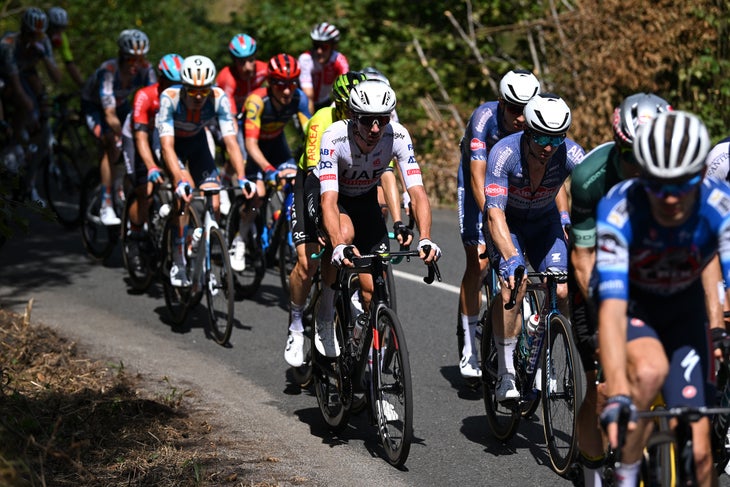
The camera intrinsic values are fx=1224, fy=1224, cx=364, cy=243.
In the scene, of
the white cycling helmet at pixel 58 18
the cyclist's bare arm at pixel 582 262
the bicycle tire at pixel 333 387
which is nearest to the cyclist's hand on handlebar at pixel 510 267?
the cyclist's bare arm at pixel 582 262

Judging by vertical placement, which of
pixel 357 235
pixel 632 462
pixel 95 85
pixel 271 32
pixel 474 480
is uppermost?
pixel 271 32

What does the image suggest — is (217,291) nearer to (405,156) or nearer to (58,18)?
(405,156)

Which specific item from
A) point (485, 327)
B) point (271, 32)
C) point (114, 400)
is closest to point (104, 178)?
point (114, 400)

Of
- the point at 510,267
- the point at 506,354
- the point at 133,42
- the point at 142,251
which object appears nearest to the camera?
the point at 510,267

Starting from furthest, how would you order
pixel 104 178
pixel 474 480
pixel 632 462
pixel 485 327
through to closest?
pixel 104 178
pixel 485 327
pixel 474 480
pixel 632 462

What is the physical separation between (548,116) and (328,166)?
1348 millimetres

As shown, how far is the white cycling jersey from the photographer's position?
711 cm

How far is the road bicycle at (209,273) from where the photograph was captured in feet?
31.0

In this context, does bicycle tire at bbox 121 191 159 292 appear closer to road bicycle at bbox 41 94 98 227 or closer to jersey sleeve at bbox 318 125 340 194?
road bicycle at bbox 41 94 98 227

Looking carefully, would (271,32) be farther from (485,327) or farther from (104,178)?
(485,327)

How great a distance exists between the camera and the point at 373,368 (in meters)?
6.73

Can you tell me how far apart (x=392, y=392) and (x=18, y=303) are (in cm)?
506

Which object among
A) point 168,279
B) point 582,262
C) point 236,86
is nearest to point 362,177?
point 582,262

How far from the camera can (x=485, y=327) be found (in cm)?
717
